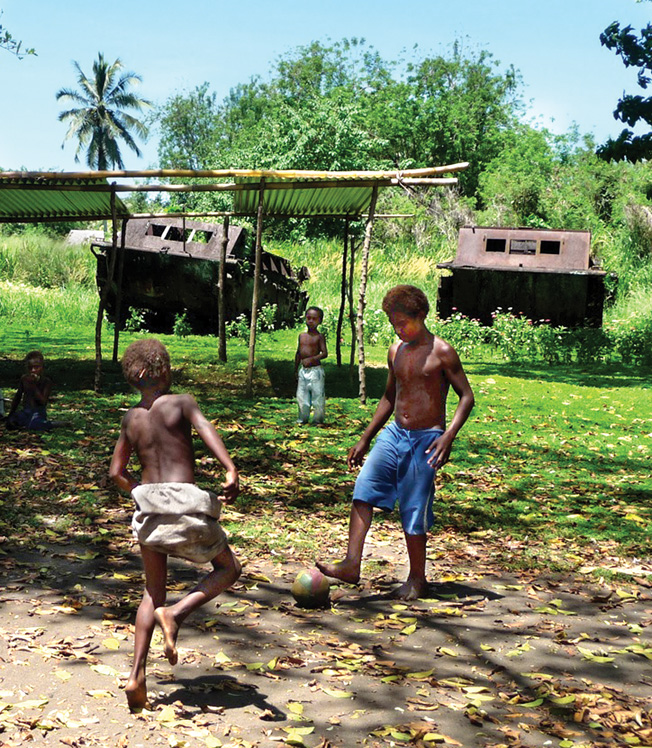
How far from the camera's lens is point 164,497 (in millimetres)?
4059

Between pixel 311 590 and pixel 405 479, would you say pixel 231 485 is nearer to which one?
pixel 311 590

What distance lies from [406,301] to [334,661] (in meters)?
2.07

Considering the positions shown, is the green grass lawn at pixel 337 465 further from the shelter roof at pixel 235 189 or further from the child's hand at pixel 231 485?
the child's hand at pixel 231 485

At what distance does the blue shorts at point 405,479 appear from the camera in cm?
559

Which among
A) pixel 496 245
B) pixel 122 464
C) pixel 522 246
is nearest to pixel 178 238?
pixel 496 245

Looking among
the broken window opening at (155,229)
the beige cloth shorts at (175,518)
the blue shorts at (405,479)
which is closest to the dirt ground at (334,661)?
the blue shorts at (405,479)

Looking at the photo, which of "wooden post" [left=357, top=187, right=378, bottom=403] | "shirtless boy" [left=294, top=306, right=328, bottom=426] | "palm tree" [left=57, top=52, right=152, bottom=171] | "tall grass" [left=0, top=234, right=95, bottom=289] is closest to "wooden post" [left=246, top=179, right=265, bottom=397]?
"wooden post" [left=357, top=187, right=378, bottom=403]

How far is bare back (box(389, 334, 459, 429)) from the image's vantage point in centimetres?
567

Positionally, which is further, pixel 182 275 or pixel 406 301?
pixel 182 275

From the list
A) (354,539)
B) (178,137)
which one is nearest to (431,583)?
(354,539)

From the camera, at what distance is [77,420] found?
11320mm

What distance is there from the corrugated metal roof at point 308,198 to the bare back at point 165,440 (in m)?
8.84

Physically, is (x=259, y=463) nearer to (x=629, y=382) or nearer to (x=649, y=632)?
(x=649, y=632)

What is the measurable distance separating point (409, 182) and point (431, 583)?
7.14 m
